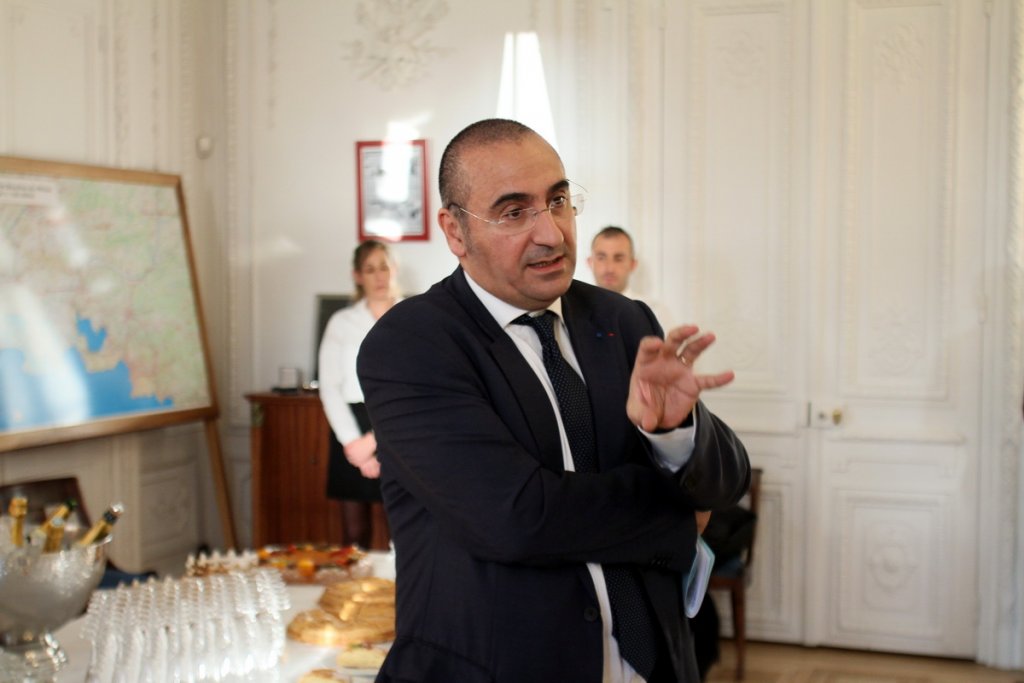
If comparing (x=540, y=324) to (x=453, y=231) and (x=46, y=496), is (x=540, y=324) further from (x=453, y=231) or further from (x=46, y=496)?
(x=46, y=496)

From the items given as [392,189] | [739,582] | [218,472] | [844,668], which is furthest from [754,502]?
[218,472]

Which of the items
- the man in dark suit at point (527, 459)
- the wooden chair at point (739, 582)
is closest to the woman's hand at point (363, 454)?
the wooden chair at point (739, 582)

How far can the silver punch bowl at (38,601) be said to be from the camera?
6.42 ft

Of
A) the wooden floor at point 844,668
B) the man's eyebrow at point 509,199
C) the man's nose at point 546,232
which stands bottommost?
the wooden floor at point 844,668

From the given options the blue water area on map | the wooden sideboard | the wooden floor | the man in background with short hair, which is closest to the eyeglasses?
the man in background with short hair

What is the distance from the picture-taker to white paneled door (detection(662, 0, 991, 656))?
4.83 m

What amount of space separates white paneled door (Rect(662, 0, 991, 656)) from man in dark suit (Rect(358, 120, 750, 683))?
3.50 meters

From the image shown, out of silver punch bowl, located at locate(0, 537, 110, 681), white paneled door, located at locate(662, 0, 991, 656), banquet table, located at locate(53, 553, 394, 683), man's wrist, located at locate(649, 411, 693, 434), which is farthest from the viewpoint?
white paneled door, located at locate(662, 0, 991, 656)

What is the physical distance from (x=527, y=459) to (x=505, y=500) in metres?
0.07

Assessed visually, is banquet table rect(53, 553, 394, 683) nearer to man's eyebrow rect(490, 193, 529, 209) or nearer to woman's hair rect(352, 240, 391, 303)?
man's eyebrow rect(490, 193, 529, 209)

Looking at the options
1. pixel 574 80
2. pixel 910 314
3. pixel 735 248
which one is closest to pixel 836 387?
pixel 910 314

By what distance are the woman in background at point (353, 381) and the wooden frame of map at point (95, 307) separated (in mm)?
754

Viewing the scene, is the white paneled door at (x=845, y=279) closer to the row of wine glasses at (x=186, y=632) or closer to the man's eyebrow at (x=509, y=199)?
the row of wine glasses at (x=186, y=632)

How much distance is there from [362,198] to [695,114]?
5.69 feet
